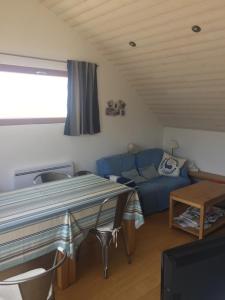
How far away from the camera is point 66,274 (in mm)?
2457

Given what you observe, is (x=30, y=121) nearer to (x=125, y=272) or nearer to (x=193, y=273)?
(x=125, y=272)

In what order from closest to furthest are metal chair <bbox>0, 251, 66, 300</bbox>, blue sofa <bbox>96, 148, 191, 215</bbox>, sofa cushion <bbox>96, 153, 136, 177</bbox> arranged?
metal chair <bbox>0, 251, 66, 300</bbox>, blue sofa <bbox>96, 148, 191, 215</bbox>, sofa cushion <bbox>96, 153, 136, 177</bbox>

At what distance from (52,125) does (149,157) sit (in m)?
1.78

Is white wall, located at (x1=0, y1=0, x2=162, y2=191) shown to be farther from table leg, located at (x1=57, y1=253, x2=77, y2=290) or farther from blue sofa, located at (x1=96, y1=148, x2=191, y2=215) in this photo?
table leg, located at (x1=57, y1=253, x2=77, y2=290)

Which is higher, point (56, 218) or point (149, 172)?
point (56, 218)

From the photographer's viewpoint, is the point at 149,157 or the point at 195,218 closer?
the point at 195,218

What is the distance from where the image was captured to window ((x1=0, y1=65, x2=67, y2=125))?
3.28 meters

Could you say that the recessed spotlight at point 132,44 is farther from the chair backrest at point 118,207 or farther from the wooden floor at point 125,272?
the wooden floor at point 125,272

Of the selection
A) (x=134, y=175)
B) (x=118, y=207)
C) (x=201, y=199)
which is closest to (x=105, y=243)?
(x=118, y=207)

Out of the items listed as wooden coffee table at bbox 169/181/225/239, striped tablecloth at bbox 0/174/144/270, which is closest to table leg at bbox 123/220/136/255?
striped tablecloth at bbox 0/174/144/270

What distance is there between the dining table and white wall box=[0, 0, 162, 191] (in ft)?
2.73

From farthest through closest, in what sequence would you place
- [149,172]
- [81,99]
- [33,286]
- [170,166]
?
[170,166]
[149,172]
[81,99]
[33,286]

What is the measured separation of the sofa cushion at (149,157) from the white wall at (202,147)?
0.45 meters

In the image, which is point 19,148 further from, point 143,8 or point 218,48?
point 218,48
